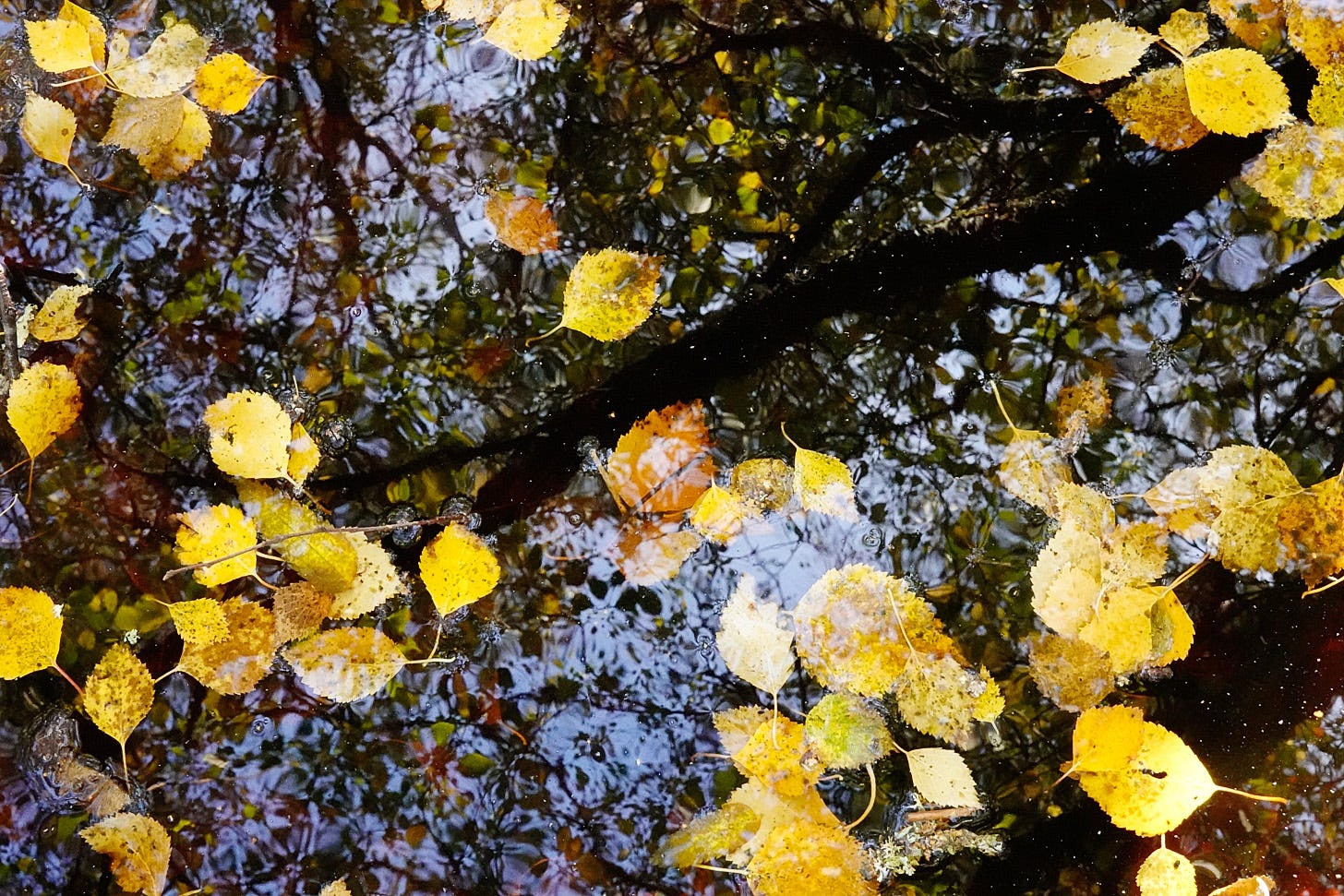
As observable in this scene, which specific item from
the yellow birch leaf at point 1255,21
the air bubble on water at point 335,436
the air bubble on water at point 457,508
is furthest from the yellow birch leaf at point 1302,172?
the air bubble on water at point 335,436

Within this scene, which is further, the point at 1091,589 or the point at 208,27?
the point at 208,27

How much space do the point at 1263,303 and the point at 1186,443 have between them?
0.22m

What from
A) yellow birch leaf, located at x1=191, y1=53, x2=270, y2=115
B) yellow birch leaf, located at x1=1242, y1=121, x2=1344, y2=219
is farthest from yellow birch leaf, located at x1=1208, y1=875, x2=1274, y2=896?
yellow birch leaf, located at x1=191, y1=53, x2=270, y2=115

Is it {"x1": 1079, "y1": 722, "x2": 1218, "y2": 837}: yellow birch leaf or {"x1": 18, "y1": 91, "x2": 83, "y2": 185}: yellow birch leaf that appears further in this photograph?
{"x1": 18, "y1": 91, "x2": 83, "y2": 185}: yellow birch leaf

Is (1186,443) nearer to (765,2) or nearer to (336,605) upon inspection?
(765,2)

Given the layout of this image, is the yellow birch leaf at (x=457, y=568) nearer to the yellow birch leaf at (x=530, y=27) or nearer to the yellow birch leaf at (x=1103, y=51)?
the yellow birch leaf at (x=530, y=27)

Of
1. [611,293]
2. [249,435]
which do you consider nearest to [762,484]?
[611,293]

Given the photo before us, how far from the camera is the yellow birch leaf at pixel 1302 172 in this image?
1.24 meters

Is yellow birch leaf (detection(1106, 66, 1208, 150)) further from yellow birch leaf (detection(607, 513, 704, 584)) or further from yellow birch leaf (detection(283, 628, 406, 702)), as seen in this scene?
yellow birch leaf (detection(283, 628, 406, 702))

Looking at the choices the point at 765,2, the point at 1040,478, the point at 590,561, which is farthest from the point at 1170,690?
the point at 765,2

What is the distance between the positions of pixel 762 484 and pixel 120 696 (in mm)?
912

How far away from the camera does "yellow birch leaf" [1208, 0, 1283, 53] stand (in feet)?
4.11

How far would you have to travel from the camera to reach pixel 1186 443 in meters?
1.24

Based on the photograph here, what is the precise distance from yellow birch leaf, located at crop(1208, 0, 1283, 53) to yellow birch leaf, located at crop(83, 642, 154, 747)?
5.65 feet
